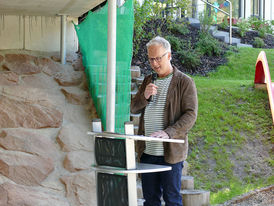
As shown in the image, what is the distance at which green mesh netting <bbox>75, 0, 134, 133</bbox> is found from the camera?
205 inches

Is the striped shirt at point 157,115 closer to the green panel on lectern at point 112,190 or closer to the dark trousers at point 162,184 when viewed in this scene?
the dark trousers at point 162,184

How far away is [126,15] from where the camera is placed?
5297 millimetres

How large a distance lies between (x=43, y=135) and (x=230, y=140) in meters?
3.04

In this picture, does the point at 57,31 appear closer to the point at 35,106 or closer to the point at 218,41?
the point at 35,106

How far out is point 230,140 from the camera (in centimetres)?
704

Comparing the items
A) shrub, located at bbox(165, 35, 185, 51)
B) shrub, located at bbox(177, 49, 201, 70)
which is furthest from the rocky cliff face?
shrub, located at bbox(165, 35, 185, 51)

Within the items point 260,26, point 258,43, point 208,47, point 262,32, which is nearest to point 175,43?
point 208,47

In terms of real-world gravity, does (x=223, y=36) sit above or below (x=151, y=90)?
above

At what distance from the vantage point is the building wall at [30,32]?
722 cm

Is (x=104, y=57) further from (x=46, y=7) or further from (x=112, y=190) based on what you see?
(x=112, y=190)

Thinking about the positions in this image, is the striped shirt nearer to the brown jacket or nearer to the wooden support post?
the brown jacket

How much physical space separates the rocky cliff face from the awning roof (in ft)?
2.32

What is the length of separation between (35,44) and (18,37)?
0.30m

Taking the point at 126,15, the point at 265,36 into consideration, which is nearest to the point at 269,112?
the point at 126,15
